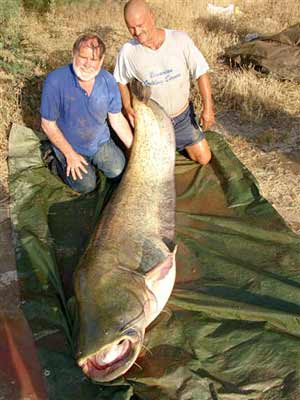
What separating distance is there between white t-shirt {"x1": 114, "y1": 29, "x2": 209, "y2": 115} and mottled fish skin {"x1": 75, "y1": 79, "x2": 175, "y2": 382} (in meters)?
0.27

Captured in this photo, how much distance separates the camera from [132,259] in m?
3.11

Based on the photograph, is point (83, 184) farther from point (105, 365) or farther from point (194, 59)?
point (105, 365)

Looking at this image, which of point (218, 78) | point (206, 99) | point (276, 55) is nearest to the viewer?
point (206, 99)

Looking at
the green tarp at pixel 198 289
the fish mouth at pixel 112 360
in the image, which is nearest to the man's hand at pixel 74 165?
the green tarp at pixel 198 289

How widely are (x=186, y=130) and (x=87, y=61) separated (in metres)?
1.23

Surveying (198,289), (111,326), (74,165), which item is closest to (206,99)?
(74,165)

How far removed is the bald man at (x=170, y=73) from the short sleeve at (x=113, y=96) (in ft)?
1.06

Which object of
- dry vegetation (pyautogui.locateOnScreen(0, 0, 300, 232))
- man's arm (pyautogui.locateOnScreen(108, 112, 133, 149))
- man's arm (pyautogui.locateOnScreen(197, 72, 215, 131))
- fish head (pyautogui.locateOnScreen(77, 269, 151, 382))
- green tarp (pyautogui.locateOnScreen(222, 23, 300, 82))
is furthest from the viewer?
green tarp (pyautogui.locateOnScreen(222, 23, 300, 82))

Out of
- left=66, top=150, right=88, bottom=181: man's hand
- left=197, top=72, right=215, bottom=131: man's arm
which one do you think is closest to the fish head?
left=66, top=150, right=88, bottom=181: man's hand

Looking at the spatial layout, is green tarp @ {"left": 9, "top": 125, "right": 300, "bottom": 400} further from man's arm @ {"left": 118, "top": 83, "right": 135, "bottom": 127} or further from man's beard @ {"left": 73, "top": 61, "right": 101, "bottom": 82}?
man's beard @ {"left": 73, "top": 61, "right": 101, "bottom": 82}

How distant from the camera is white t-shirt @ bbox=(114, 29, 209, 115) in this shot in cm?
452

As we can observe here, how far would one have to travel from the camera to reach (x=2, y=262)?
3652mm

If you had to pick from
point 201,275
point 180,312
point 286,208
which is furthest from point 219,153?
point 180,312

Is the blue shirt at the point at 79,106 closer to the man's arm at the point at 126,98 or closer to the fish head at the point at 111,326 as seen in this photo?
the man's arm at the point at 126,98
